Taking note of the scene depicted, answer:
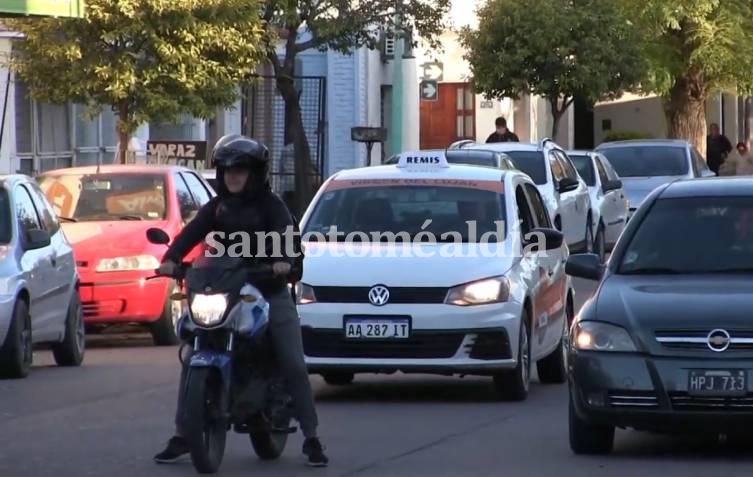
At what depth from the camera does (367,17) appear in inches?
1202

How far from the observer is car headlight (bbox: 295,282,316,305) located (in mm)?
12781

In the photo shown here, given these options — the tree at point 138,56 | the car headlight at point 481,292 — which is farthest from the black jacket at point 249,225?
the tree at point 138,56

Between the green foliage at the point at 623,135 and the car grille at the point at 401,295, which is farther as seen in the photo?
the green foliage at the point at 623,135

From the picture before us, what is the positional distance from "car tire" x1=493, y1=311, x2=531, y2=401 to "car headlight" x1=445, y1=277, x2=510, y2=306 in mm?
267

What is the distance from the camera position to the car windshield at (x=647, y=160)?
30.7 meters

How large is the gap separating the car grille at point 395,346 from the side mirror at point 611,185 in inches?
616

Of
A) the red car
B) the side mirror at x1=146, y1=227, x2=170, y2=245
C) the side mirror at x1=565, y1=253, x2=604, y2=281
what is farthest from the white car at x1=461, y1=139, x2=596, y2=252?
the side mirror at x1=146, y1=227, x2=170, y2=245

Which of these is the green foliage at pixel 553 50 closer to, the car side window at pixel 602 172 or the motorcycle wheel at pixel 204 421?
the car side window at pixel 602 172

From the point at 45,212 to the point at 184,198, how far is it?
2.79m

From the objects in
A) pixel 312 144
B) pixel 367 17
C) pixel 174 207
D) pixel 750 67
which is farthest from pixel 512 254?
pixel 750 67

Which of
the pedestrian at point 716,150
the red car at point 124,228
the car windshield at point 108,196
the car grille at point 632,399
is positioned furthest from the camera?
the pedestrian at point 716,150

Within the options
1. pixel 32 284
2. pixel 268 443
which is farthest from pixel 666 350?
pixel 32 284

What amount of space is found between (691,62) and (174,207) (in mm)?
28151

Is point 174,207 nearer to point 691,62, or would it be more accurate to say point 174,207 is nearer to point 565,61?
point 565,61
